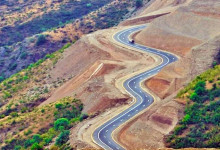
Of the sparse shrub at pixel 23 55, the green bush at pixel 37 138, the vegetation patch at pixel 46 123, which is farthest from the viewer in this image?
the sparse shrub at pixel 23 55

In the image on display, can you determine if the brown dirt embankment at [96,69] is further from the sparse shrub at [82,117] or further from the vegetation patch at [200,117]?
the vegetation patch at [200,117]

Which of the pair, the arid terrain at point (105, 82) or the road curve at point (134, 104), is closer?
the road curve at point (134, 104)

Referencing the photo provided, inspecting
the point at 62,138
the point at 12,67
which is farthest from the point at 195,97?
the point at 12,67

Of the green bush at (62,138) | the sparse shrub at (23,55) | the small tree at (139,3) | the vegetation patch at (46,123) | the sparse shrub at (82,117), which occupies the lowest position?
the sparse shrub at (23,55)

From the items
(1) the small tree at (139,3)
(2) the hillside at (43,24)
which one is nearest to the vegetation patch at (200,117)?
(2) the hillside at (43,24)

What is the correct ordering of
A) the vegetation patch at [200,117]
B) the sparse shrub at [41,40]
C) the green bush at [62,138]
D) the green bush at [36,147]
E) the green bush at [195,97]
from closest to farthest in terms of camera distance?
the vegetation patch at [200,117] < the green bush at [62,138] < the green bush at [195,97] < the green bush at [36,147] < the sparse shrub at [41,40]

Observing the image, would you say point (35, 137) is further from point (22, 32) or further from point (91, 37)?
point (22, 32)

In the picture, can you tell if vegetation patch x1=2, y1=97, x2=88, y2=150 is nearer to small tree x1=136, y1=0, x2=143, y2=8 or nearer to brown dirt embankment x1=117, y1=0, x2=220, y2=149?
brown dirt embankment x1=117, y1=0, x2=220, y2=149
